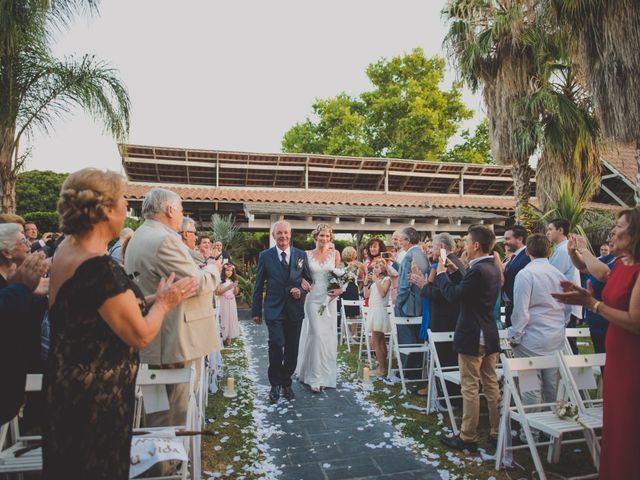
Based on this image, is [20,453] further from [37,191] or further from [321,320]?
[37,191]

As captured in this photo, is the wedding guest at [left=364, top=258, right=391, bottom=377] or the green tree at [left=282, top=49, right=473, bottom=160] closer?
the wedding guest at [left=364, top=258, right=391, bottom=377]

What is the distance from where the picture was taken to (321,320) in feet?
20.2

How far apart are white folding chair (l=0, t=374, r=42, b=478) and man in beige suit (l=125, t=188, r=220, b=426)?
0.73 m

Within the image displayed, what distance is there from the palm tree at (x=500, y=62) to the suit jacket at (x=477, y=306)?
823 centimetres

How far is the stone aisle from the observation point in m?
3.65

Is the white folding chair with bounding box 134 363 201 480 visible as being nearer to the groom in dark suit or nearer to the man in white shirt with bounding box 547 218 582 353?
the groom in dark suit

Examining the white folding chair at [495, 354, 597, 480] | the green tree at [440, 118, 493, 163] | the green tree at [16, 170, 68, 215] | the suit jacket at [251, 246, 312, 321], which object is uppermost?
the green tree at [440, 118, 493, 163]

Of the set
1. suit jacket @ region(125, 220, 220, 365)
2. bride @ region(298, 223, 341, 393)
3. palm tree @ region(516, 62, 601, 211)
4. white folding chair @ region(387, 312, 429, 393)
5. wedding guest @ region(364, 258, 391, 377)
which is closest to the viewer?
suit jacket @ region(125, 220, 220, 365)

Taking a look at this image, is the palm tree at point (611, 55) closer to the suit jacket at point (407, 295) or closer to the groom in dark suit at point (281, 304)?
the suit jacket at point (407, 295)

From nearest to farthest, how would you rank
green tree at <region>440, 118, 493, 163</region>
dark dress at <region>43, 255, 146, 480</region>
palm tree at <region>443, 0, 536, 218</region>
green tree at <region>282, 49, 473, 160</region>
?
1. dark dress at <region>43, 255, 146, 480</region>
2. palm tree at <region>443, 0, 536, 218</region>
3. green tree at <region>282, 49, 473, 160</region>
4. green tree at <region>440, 118, 493, 163</region>

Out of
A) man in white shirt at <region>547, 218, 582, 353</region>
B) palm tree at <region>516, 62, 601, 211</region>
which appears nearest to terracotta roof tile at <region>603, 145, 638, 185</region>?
palm tree at <region>516, 62, 601, 211</region>

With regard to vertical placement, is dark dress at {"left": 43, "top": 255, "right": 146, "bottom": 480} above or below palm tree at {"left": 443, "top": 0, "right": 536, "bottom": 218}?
below

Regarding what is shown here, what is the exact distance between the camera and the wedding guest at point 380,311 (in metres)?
6.54

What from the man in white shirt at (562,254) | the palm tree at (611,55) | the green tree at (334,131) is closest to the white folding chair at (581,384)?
the man in white shirt at (562,254)
